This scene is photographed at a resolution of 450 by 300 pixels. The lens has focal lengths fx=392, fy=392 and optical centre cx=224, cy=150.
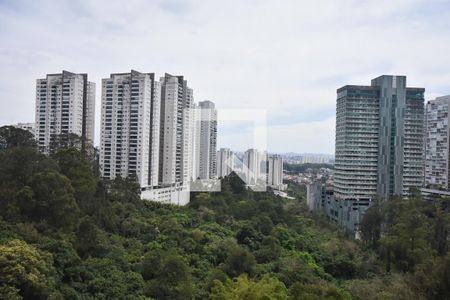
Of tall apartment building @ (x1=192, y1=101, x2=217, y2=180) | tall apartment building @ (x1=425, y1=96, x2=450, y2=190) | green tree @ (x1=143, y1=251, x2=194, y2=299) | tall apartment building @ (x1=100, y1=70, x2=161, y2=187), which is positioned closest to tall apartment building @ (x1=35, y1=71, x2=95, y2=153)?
tall apartment building @ (x1=100, y1=70, x2=161, y2=187)

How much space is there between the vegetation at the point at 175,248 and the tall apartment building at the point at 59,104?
3.42m

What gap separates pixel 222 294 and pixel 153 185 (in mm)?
8024

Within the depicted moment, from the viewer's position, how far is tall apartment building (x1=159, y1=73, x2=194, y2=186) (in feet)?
41.8

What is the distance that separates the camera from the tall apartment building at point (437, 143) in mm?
13562

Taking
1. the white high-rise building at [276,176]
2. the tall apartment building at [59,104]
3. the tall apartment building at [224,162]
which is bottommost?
the white high-rise building at [276,176]

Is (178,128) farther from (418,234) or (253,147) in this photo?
(418,234)

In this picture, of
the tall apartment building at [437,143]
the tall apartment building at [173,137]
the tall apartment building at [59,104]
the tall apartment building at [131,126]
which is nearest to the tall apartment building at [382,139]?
the tall apartment building at [437,143]

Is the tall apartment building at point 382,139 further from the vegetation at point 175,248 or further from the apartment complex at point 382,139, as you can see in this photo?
the vegetation at point 175,248

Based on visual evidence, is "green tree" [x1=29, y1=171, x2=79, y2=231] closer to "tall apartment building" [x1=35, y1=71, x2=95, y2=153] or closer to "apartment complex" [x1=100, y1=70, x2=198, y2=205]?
"apartment complex" [x1=100, y1=70, x2=198, y2=205]

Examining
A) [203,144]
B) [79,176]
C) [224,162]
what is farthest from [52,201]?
[203,144]

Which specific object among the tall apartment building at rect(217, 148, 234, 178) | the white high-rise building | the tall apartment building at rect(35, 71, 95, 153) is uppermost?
the tall apartment building at rect(35, 71, 95, 153)

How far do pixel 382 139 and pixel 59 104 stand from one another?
10407 millimetres

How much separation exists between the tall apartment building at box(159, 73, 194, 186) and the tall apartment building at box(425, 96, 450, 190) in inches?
344

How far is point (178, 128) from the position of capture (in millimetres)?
13039
